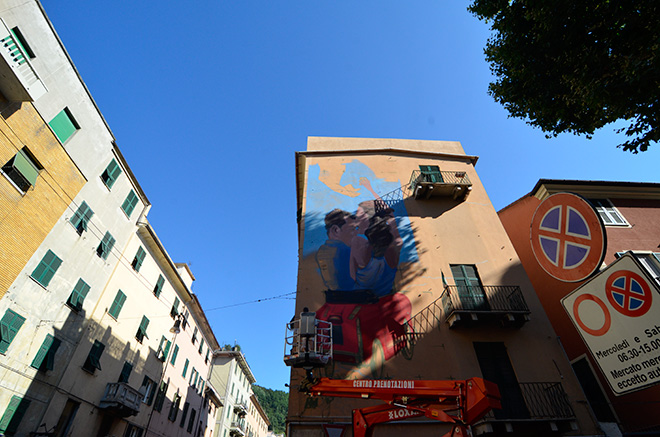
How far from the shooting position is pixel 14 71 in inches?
517

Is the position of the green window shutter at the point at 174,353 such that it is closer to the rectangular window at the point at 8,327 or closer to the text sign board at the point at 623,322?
the rectangular window at the point at 8,327

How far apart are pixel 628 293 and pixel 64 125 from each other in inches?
863

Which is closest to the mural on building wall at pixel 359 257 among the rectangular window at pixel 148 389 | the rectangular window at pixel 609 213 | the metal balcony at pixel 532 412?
the metal balcony at pixel 532 412

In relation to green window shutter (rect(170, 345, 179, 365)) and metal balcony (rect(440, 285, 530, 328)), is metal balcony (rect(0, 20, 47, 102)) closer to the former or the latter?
metal balcony (rect(440, 285, 530, 328))

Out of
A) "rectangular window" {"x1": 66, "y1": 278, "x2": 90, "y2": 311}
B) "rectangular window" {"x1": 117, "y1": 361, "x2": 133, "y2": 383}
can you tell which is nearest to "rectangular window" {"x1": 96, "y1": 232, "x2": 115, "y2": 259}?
"rectangular window" {"x1": 66, "y1": 278, "x2": 90, "y2": 311}

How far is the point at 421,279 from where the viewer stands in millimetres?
15445

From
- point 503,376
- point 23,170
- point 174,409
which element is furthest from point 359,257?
point 174,409

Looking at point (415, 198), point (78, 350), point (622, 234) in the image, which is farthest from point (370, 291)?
point (78, 350)

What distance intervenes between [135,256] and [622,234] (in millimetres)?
29225

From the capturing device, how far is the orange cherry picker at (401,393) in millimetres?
6297

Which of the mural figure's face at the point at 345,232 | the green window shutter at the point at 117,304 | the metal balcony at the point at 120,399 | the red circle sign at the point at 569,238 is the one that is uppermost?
the mural figure's face at the point at 345,232

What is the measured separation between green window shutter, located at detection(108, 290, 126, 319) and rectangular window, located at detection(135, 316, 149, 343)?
8.76ft

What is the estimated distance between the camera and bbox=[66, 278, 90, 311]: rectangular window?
16.4m

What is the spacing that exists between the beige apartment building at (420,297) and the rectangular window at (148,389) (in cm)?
1563
